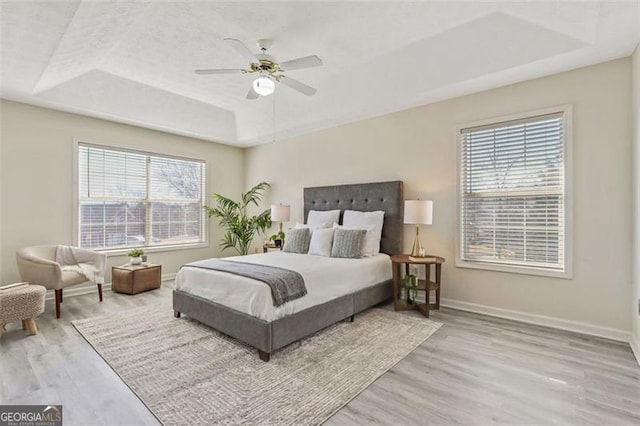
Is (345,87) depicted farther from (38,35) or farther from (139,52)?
(38,35)

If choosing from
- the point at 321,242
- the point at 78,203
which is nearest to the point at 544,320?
the point at 321,242

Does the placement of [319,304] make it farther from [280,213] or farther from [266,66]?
[280,213]

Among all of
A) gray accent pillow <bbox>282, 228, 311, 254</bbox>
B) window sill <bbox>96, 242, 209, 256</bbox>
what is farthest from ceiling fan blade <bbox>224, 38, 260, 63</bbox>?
window sill <bbox>96, 242, 209, 256</bbox>

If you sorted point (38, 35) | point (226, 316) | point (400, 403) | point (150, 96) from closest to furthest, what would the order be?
point (400, 403) → point (38, 35) → point (226, 316) → point (150, 96)

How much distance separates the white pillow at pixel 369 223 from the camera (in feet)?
13.6

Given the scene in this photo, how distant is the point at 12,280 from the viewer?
4.11 meters

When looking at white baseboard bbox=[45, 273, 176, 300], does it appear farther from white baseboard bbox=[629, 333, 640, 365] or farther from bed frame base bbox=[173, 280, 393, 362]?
white baseboard bbox=[629, 333, 640, 365]

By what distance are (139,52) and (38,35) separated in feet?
2.92

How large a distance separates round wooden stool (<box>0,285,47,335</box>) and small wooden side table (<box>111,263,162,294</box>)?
4.70 ft

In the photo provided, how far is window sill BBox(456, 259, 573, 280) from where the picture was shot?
10.6 feet

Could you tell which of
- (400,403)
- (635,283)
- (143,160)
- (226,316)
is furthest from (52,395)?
(635,283)

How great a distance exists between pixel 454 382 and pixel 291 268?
1.73 m

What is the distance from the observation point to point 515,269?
3523mm

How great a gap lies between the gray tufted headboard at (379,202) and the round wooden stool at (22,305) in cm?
376
